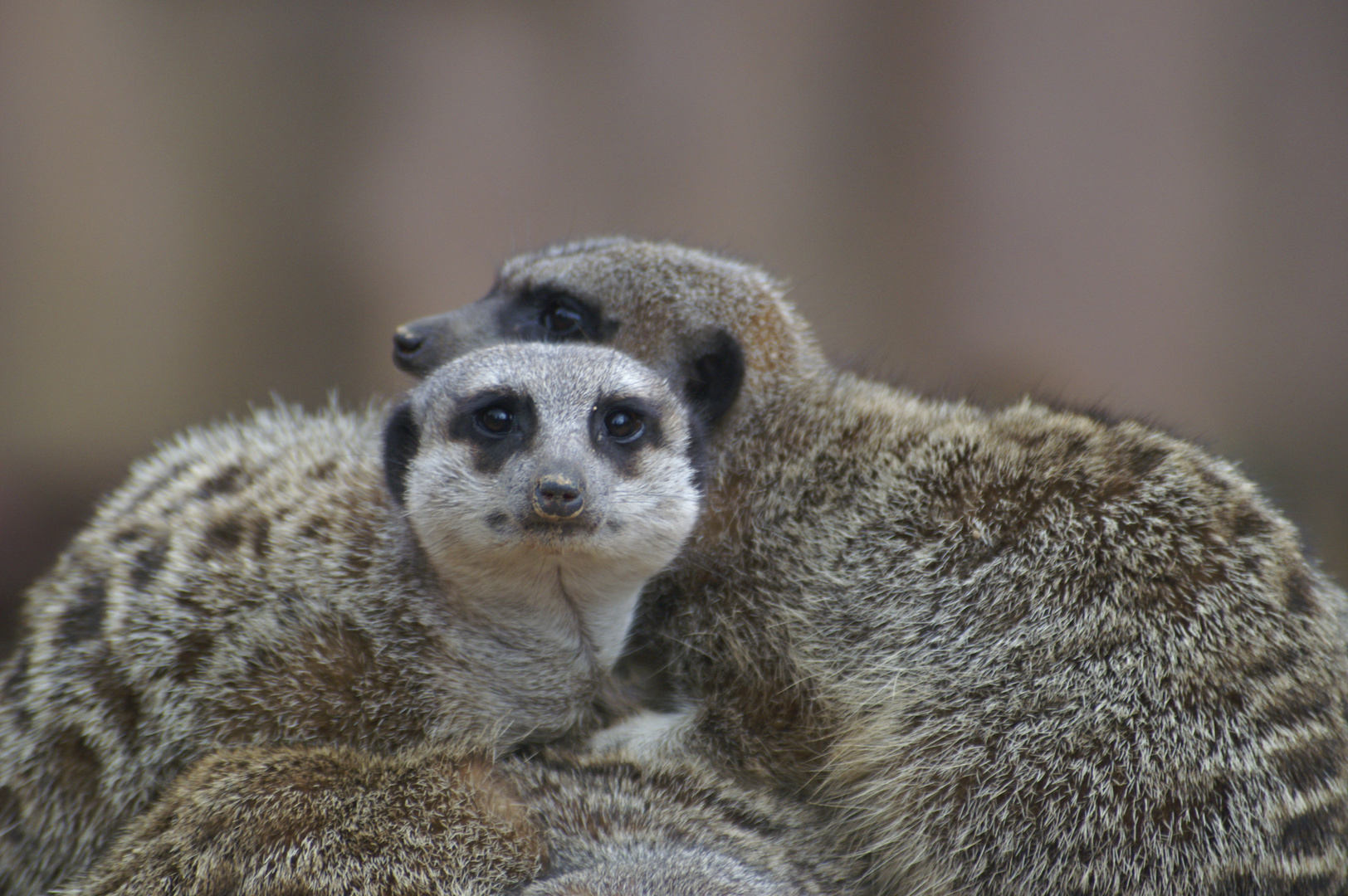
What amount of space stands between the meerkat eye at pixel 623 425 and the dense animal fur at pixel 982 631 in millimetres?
359

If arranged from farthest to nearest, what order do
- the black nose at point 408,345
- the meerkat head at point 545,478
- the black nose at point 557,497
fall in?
the black nose at point 408,345 < the meerkat head at point 545,478 < the black nose at point 557,497

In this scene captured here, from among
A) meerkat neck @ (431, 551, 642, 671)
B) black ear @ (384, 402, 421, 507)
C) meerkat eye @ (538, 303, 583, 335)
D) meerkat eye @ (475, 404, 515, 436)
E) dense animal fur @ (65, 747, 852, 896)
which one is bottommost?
dense animal fur @ (65, 747, 852, 896)

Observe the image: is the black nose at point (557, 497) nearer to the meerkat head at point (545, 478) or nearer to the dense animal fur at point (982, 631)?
the meerkat head at point (545, 478)

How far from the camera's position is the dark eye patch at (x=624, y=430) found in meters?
1.94

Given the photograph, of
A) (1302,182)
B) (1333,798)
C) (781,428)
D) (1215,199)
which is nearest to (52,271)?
(781,428)

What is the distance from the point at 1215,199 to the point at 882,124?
113 cm

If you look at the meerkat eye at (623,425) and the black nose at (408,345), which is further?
the black nose at (408,345)

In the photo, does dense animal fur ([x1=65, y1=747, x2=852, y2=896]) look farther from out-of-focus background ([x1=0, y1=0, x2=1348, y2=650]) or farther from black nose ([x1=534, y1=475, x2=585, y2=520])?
out-of-focus background ([x1=0, y1=0, x2=1348, y2=650])

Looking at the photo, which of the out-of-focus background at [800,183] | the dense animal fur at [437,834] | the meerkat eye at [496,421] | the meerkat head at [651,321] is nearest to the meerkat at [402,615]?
the meerkat eye at [496,421]

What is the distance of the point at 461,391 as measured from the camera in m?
1.97

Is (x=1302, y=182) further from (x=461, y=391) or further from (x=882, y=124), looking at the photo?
(x=461, y=391)

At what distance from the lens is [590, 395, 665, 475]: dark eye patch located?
6.35 ft

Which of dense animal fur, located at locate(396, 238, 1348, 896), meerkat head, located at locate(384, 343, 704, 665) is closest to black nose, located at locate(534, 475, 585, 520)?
meerkat head, located at locate(384, 343, 704, 665)

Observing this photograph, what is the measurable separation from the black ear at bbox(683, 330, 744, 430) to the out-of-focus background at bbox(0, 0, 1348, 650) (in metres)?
1.01
